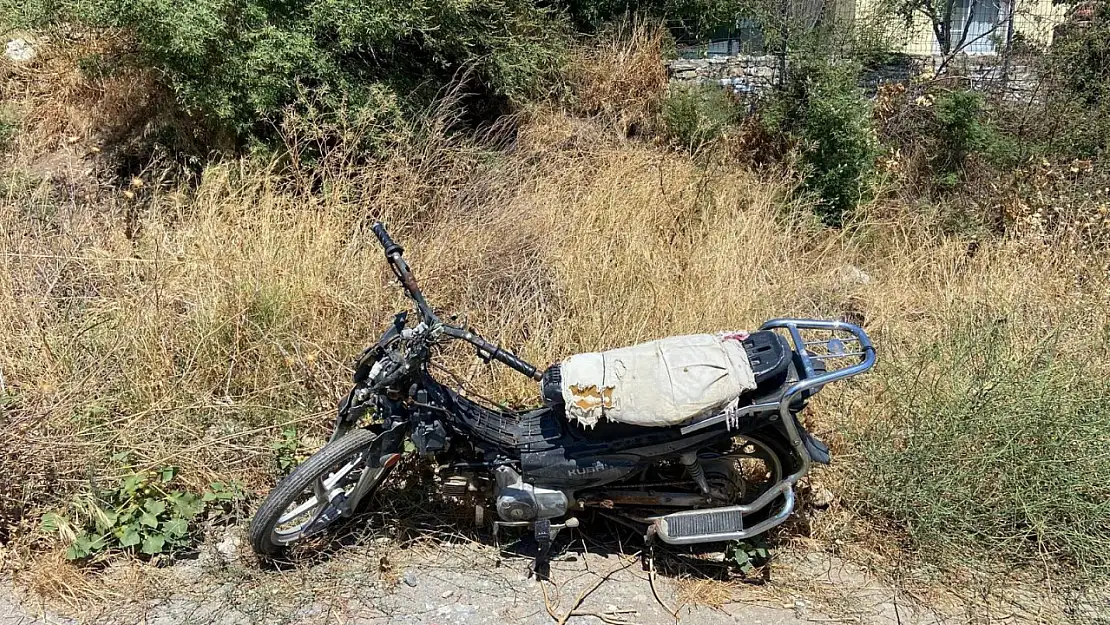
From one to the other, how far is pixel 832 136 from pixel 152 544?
6.02 meters

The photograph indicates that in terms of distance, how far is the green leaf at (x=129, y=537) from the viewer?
10.8 ft

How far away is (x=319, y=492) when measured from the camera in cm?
326

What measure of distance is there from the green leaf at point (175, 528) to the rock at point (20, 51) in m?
6.61

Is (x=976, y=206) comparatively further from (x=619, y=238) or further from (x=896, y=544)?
(x=896, y=544)

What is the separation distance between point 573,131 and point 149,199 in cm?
359

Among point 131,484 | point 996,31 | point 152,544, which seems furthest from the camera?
point 996,31

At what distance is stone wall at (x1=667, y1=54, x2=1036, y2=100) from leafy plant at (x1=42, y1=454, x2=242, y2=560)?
263 inches

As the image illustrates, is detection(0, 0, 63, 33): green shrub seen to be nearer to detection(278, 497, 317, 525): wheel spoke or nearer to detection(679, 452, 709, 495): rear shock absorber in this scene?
detection(278, 497, 317, 525): wheel spoke

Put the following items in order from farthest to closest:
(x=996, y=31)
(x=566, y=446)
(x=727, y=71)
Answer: (x=996, y=31) < (x=727, y=71) < (x=566, y=446)

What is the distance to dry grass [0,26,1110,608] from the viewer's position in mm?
3842

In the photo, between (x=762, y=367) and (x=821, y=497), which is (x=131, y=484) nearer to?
(x=762, y=367)

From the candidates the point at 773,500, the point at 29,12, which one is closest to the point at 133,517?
the point at 773,500

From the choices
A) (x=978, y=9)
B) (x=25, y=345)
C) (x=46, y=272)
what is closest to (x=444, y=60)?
(x=46, y=272)

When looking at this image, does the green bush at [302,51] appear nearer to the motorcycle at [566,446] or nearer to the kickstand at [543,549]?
the motorcycle at [566,446]
